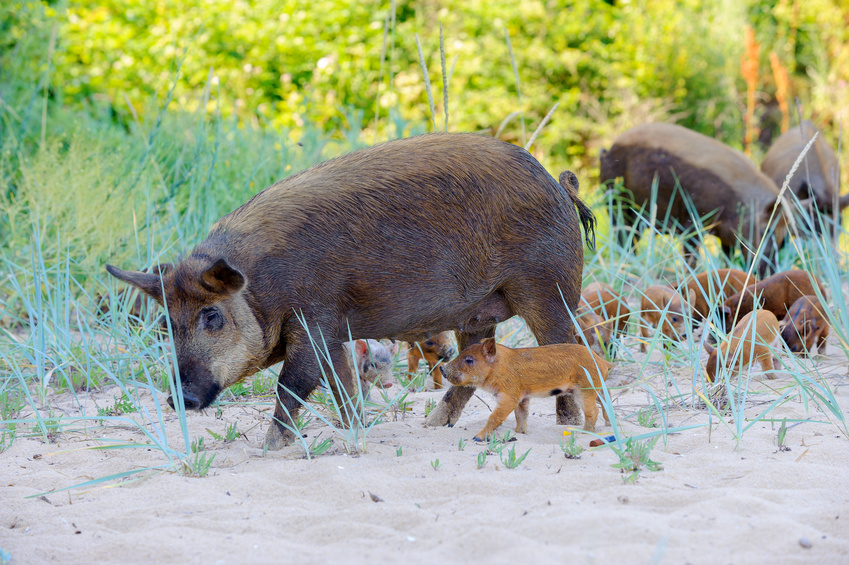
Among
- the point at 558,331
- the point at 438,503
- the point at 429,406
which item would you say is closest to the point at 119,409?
the point at 429,406

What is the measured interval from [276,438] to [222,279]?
67 centimetres

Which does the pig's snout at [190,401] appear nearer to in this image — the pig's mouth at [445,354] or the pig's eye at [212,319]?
the pig's eye at [212,319]

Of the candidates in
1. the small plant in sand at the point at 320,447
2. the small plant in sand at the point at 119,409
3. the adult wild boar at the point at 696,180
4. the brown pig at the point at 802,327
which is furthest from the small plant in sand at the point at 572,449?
the adult wild boar at the point at 696,180

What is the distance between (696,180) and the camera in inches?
282

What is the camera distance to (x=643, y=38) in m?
13.3

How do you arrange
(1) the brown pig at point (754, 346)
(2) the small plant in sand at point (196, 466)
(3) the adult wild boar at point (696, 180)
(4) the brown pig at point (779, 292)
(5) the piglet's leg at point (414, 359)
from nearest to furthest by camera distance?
(2) the small plant in sand at point (196, 466), (1) the brown pig at point (754, 346), (5) the piglet's leg at point (414, 359), (4) the brown pig at point (779, 292), (3) the adult wild boar at point (696, 180)

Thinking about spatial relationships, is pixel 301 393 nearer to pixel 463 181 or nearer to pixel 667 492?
pixel 463 181

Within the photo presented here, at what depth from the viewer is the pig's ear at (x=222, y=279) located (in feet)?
9.45

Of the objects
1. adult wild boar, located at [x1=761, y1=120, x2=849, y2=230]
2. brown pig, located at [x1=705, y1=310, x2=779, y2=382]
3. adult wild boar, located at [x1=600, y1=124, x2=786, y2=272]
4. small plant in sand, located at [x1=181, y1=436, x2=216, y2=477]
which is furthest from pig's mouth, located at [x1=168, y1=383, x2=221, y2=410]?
adult wild boar, located at [x1=761, y1=120, x2=849, y2=230]

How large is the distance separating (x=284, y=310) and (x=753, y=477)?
1738 millimetres

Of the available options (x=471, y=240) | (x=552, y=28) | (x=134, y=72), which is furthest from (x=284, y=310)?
(x=552, y=28)

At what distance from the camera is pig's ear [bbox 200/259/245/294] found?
2.88m

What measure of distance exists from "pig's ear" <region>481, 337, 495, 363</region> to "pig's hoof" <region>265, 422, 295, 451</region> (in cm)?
83

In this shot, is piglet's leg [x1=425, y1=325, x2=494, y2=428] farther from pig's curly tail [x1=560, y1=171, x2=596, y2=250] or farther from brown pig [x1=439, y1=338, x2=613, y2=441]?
pig's curly tail [x1=560, y1=171, x2=596, y2=250]
